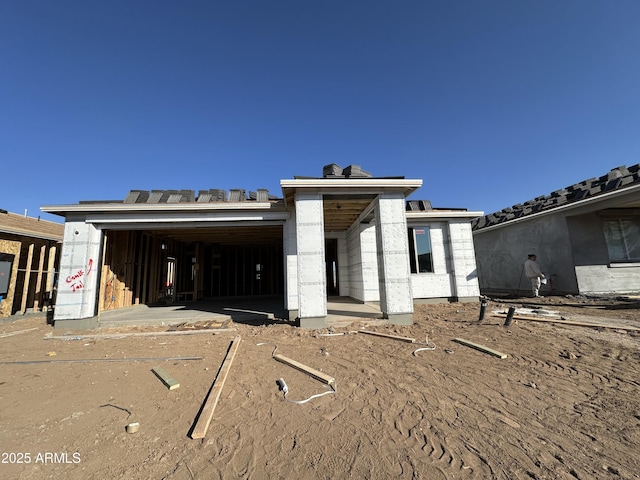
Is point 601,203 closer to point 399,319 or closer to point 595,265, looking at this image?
point 595,265

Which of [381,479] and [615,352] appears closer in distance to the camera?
[381,479]

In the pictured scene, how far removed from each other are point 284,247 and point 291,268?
2.66ft

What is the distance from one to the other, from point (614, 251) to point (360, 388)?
14279mm

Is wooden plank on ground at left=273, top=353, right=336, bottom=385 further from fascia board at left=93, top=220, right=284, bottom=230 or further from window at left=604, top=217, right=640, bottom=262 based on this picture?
window at left=604, top=217, right=640, bottom=262

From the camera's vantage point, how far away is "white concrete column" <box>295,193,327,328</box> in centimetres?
749

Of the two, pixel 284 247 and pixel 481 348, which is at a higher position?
pixel 284 247

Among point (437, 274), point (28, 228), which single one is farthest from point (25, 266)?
point (437, 274)

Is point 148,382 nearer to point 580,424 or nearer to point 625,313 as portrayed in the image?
point 580,424

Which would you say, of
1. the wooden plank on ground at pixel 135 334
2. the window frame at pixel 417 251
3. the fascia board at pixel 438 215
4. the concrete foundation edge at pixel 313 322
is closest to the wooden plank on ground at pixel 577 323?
the window frame at pixel 417 251

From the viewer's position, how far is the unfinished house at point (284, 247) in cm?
771

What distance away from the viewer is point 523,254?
13.4 meters

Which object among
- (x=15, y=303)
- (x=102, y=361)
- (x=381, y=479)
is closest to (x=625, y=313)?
(x=381, y=479)

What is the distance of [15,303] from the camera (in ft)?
34.2

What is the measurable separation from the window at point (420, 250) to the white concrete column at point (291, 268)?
5550mm
